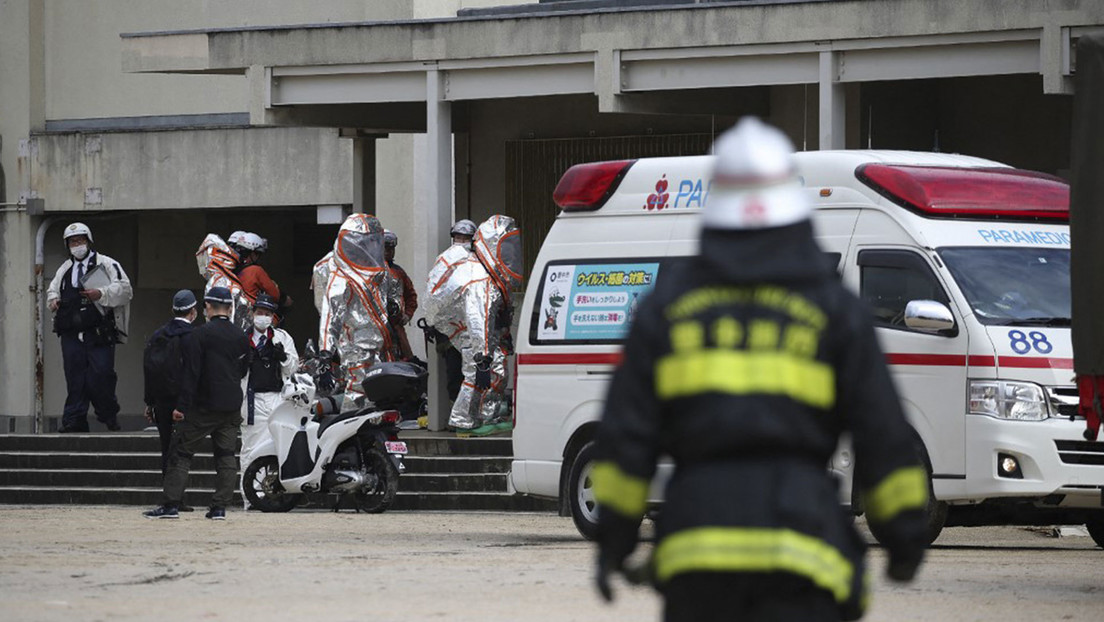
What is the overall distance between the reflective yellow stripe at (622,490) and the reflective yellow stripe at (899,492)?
0.52m

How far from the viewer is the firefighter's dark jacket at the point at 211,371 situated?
55.7 ft

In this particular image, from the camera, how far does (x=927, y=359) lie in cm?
1327

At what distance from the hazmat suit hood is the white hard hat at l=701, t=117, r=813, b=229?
1588cm

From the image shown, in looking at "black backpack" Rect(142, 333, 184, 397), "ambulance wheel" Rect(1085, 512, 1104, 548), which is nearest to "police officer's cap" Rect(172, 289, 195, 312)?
"black backpack" Rect(142, 333, 184, 397)

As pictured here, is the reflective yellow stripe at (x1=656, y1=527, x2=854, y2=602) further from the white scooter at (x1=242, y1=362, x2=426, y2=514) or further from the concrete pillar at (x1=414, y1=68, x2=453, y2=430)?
the concrete pillar at (x1=414, y1=68, x2=453, y2=430)

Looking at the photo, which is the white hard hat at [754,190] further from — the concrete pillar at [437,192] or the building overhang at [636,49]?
the concrete pillar at [437,192]

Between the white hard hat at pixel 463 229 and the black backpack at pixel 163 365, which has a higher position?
the white hard hat at pixel 463 229

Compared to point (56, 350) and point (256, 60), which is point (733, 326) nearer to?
point (256, 60)

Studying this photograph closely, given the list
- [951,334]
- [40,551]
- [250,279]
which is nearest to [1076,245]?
[951,334]

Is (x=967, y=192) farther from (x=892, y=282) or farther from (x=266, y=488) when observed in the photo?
(x=266, y=488)

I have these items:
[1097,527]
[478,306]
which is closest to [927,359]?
[1097,527]

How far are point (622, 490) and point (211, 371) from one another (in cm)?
1241

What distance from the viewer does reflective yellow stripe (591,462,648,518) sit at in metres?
4.94

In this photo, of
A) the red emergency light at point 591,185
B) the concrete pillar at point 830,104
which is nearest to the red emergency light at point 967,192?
the red emergency light at point 591,185
